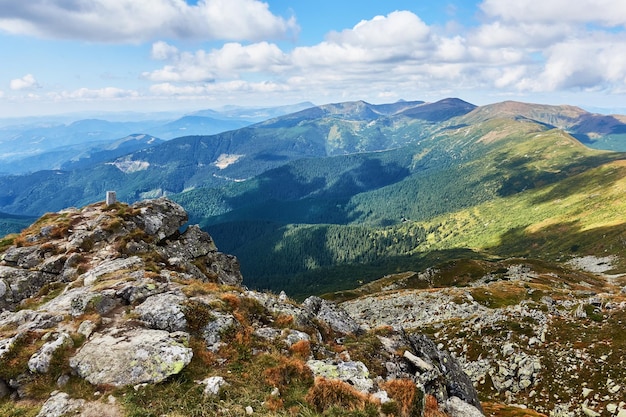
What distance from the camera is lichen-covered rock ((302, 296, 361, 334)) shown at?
26062mm

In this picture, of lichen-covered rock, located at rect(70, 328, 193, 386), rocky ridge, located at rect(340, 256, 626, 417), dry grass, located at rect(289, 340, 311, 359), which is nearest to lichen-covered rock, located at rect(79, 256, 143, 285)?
lichen-covered rock, located at rect(70, 328, 193, 386)

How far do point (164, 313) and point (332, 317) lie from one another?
12.2 meters

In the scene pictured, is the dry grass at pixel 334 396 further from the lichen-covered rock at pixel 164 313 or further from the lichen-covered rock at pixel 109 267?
the lichen-covered rock at pixel 109 267

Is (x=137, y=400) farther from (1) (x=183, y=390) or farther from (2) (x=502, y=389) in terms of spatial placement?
(2) (x=502, y=389)

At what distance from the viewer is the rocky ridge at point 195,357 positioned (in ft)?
50.3

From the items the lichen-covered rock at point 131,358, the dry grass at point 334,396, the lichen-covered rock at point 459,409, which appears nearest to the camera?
the dry grass at point 334,396

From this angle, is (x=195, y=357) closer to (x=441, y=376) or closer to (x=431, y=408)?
(x=431, y=408)

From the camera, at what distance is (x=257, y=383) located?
54.0 ft

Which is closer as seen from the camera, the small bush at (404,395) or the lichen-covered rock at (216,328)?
the small bush at (404,395)

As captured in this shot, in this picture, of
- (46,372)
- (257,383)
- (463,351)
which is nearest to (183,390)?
(257,383)

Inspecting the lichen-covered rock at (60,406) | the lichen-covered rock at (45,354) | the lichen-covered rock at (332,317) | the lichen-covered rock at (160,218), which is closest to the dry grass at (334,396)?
the lichen-covered rock at (332,317)

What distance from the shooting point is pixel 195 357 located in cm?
1786

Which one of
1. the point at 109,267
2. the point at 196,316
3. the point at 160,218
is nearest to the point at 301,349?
the point at 196,316

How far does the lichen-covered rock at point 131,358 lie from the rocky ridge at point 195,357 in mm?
56
